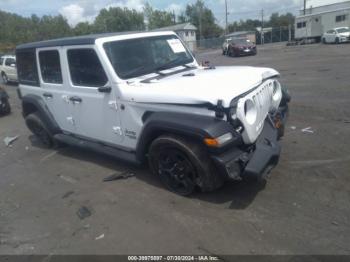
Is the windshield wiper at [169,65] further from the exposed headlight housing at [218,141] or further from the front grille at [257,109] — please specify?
the exposed headlight housing at [218,141]

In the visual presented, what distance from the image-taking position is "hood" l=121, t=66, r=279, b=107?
141 inches

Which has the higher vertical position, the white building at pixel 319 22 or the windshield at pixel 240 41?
the white building at pixel 319 22

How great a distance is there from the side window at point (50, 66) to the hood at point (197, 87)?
170cm

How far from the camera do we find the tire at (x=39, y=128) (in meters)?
6.38

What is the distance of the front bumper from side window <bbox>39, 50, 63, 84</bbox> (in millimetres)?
3254

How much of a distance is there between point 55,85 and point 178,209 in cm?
316

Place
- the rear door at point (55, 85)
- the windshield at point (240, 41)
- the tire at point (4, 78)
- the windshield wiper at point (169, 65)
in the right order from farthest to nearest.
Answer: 1. the windshield at point (240, 41)
2. the tire at point (4, 78)
3. the rear door at point (55, 85)
4. the windshield wiper at point (169, 65)

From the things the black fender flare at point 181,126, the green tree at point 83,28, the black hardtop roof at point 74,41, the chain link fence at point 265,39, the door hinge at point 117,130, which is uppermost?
the green tree at point 83,28

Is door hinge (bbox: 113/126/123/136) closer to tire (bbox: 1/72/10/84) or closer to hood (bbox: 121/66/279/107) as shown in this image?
hood (bbox: 121/66/279/107)

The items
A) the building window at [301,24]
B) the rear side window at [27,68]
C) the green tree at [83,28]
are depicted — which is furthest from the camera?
the green tree at [83,28]

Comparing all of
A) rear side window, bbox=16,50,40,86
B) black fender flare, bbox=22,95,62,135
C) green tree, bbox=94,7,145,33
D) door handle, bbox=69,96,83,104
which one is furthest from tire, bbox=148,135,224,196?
green tree, bbox=94,7,145,33

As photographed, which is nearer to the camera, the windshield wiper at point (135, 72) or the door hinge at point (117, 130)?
the windshield wiper at point (135, 72)

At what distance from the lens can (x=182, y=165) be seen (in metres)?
4.02

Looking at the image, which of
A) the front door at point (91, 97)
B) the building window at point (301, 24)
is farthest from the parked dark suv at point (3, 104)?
the building window at point (301, 24)
